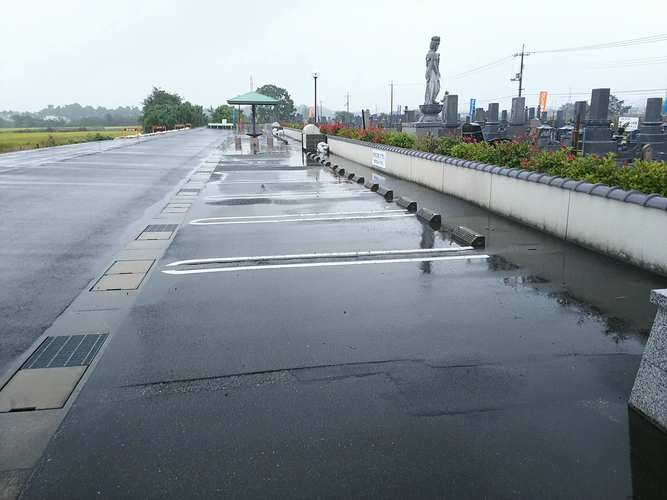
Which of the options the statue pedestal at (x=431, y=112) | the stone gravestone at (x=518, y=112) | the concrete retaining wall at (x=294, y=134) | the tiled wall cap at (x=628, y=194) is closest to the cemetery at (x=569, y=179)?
the tiled wall cap at (x=628, y=194)

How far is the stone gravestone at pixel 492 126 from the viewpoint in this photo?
80.9 ft

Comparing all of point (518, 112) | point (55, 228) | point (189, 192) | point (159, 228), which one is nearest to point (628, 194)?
point (159, 228)

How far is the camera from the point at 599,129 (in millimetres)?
16891

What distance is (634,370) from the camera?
414 centimetres

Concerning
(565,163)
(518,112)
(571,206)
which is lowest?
(571,206)

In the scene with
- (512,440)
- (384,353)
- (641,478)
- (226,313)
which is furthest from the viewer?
(226,313)

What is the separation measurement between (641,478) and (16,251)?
8454mm

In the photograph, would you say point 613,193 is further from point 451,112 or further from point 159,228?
point 451,112

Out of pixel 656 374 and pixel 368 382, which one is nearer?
pixel 656 374

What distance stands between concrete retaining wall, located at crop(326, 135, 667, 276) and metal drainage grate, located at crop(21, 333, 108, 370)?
6.58 meters

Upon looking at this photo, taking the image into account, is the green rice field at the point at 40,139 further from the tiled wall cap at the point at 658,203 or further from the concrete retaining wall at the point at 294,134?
the tiled wall cap at the point at 658,203

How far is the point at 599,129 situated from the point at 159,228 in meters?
14.9

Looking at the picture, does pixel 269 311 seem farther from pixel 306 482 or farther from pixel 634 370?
pixel 634 370

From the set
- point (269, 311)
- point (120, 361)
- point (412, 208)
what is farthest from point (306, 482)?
point (412, 208)
